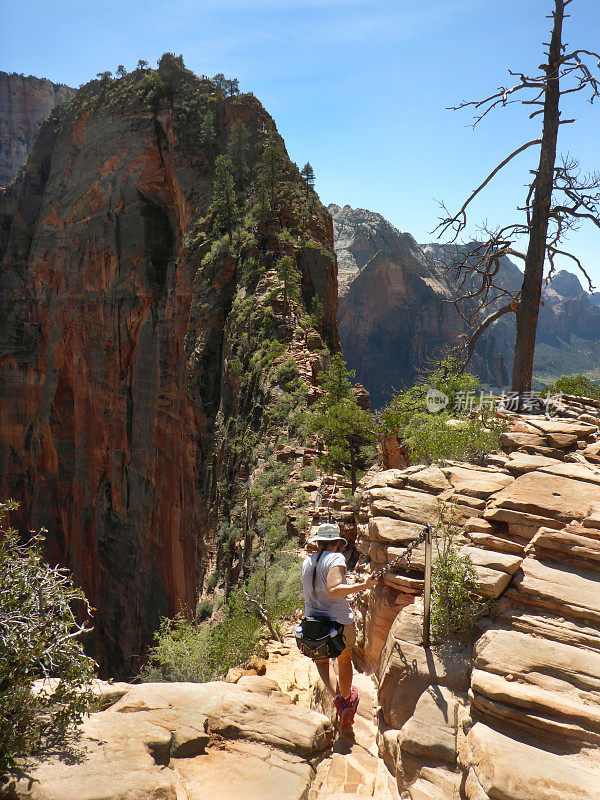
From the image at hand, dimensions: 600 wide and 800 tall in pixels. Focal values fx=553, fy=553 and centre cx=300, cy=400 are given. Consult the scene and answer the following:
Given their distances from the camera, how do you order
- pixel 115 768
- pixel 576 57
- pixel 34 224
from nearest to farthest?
pixel 115 768 → pixel 576 57 → pixel 34 224

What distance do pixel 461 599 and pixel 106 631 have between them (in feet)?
126

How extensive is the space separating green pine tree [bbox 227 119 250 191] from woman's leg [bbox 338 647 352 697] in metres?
31.5

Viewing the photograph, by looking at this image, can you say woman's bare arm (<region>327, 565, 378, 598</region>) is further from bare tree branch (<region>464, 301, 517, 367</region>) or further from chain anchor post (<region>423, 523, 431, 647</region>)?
bare tree branch (<region>464, 301, 517, 367</region>)

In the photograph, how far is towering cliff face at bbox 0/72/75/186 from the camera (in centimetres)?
10488

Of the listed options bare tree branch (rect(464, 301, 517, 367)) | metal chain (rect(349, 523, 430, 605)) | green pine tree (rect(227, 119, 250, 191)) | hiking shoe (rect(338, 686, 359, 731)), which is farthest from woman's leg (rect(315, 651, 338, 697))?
green pine tree (rect(227, 119, 250, 191))

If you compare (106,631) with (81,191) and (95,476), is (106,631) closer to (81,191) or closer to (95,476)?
(95,476)

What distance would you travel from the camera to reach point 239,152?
111 ft

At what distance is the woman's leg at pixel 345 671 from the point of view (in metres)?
5.69

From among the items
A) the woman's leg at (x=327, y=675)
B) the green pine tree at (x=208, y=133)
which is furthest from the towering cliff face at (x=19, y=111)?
the woman's leg at (x=327, y=675)

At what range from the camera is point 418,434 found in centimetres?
983

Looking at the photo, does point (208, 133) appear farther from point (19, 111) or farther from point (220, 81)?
point (19, 111)

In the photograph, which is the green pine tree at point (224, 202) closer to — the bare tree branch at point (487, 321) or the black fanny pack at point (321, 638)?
the bare tree branch at point (487, 321)

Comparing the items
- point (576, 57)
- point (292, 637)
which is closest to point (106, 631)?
point (292, 637)

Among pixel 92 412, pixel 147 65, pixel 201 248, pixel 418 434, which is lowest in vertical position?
pixel 92 412
